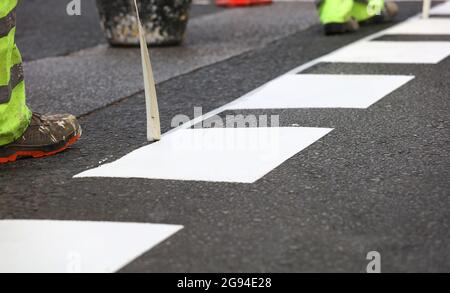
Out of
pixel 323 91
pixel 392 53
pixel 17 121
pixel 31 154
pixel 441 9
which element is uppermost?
pixel 17 121

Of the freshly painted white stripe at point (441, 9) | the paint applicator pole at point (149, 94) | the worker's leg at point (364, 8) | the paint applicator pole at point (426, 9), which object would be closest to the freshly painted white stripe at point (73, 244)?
the paint applicator pole at point (149, 94)

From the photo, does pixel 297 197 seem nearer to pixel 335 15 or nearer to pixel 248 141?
pixel 248 141

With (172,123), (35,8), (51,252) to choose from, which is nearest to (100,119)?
(172,123)

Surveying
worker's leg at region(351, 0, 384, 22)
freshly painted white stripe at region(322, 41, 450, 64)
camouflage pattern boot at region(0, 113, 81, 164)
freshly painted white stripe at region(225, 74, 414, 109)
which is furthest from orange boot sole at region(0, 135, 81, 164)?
worker's leg at region(351, 0, 384, 22)

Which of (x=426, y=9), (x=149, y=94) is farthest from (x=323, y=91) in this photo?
(x=426, y=9)

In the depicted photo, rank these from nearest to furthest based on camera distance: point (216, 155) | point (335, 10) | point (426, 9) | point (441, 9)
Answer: point (216, 155)
point (335, 10)
point (426, 9)
point (441, 9)

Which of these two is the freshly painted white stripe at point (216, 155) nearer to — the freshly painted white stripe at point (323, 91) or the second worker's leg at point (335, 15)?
the freshly painted white stripe at point (323, 91)

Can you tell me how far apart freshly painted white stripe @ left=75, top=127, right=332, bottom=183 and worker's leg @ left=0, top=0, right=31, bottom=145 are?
1.12 ft

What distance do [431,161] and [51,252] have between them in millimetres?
1402

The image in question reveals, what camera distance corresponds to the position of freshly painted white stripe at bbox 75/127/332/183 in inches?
133

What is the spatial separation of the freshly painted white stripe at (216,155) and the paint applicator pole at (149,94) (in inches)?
2.1

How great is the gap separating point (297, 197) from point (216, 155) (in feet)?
1.95

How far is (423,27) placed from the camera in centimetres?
728
